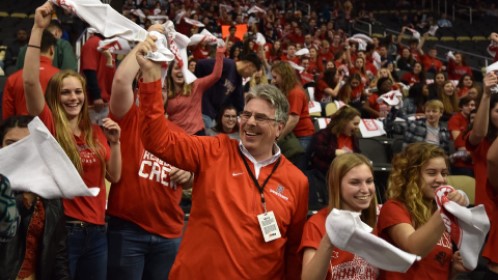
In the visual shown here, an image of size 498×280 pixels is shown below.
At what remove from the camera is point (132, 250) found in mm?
3309

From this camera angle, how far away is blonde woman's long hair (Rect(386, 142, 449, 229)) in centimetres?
279

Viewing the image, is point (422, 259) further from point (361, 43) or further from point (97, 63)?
point (361, 43)

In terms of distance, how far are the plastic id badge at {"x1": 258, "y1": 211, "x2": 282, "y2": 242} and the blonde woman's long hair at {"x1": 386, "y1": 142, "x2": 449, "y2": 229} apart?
61 centimetres

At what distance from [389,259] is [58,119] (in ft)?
5.92

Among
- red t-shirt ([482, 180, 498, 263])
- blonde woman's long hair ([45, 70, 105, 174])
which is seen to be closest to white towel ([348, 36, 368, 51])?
red t-shirt ([482, 180, 498, 263])

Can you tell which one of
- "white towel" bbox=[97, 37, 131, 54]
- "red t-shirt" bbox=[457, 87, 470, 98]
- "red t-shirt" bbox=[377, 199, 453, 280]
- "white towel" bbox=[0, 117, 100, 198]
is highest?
"white towel" bbox=[97, 37, 131, 54]

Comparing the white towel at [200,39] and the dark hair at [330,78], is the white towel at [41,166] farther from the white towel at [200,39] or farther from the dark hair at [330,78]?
the dark hair at [330,78]

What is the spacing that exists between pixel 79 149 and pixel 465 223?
181 cm

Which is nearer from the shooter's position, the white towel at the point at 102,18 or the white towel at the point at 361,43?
the white towel at the point at 102,18

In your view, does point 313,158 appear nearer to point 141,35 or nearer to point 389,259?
point 141,35

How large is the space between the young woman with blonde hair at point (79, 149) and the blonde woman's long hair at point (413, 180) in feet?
4.14

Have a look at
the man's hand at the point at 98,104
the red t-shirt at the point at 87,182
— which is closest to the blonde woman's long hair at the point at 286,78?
the man's hand at the point at 98,104

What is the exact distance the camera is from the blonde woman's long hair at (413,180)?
279 centimetres

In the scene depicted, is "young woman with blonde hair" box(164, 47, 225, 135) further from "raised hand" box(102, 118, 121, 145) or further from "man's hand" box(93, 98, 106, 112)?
"raised hand" box(102, 118, 121, 145)
